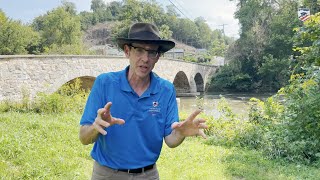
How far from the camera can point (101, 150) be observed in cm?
190

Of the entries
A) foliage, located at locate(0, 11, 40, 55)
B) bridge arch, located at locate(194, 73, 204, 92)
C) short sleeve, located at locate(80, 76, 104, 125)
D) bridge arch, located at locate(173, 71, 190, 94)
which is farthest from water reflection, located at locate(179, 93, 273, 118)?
foliage, located at locate(0, 11, 40, 55)

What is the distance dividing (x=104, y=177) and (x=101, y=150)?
0.50 ft

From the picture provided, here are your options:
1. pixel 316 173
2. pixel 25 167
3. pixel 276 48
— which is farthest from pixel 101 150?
pixel 276 48

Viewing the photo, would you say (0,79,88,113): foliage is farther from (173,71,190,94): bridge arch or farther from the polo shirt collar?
(173,71,190,94): bridge arch

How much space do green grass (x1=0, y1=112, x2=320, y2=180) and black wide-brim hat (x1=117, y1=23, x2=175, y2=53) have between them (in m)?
2.33

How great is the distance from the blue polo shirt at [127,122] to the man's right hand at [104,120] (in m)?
0.16

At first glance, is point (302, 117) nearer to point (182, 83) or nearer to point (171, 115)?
point (171, 115)

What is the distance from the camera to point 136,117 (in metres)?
1.83

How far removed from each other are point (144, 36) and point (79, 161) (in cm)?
294

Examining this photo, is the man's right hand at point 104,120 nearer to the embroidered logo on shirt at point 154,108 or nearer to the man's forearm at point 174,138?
the embroidered logo on shirt at point 154,108

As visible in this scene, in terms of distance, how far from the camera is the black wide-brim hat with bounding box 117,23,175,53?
190 centimetres

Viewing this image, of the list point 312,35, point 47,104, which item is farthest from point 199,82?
point 312,35

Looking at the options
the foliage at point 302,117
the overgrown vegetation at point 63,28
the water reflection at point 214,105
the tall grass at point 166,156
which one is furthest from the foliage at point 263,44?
the foliage at point 302,117

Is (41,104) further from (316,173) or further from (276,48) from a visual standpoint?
(276,48)
